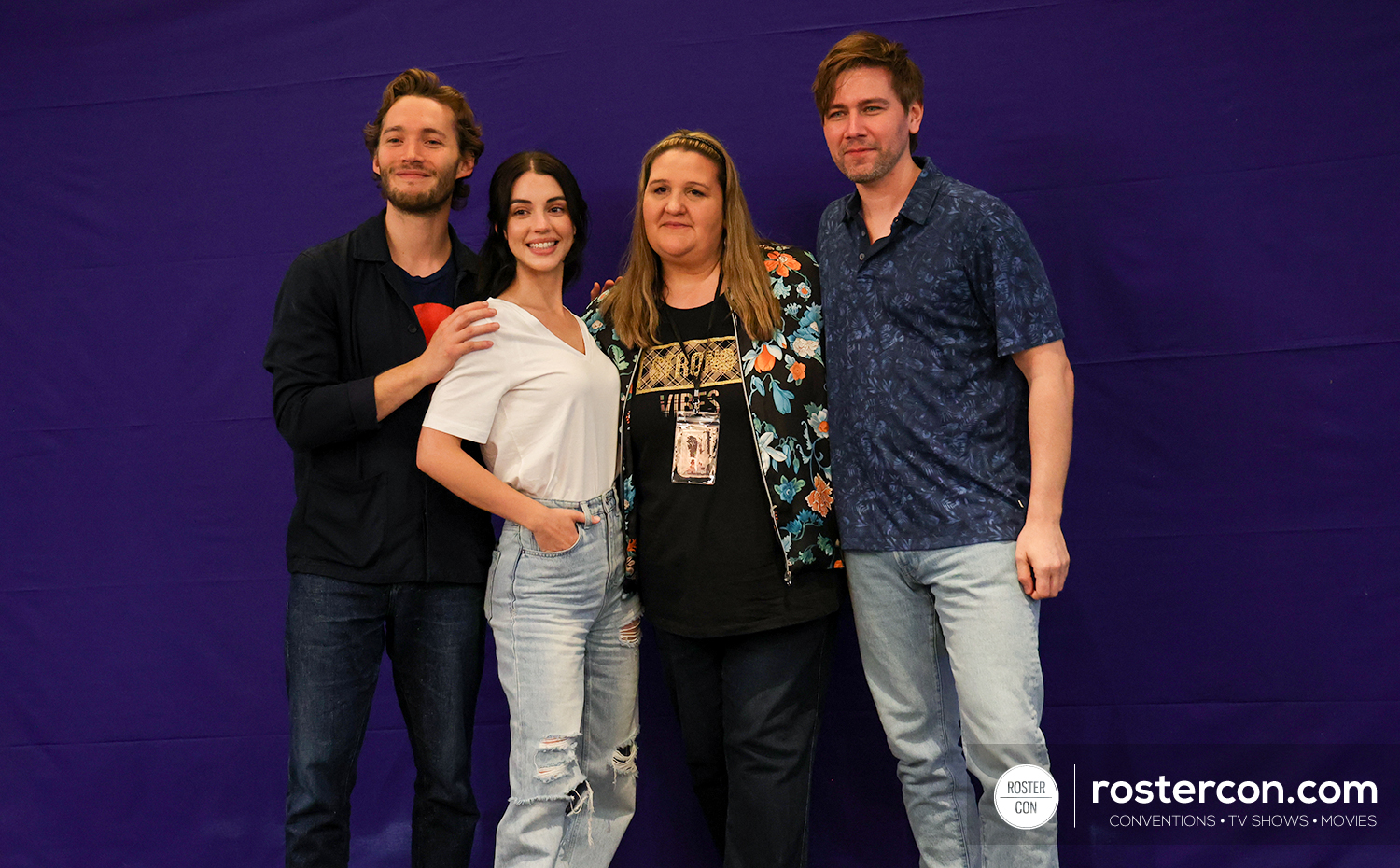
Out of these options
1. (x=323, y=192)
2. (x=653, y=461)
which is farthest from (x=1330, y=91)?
(x=323, y=192)

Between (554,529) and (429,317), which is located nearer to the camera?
(554,529)

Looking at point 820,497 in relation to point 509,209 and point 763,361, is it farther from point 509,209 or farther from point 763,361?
point 509,209

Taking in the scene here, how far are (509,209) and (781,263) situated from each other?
22.5 inches

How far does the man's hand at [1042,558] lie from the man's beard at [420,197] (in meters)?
1.34

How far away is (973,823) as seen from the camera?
Answer: 1862 millimetres

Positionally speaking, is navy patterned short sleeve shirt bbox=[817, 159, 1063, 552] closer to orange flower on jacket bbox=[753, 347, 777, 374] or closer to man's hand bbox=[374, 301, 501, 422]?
orange flower on jacket bbox=[753, 347, 777, 374]

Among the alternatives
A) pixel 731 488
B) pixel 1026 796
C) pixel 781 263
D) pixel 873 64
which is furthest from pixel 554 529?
pixel 873 64

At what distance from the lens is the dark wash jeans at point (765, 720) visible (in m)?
1.80

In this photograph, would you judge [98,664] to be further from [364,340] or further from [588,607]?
[588,607]

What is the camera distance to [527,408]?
5.73 feet

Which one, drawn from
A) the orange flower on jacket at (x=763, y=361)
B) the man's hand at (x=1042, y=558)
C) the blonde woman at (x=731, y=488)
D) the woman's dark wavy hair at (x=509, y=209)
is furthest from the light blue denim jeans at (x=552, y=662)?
the man's hand at (x=1042, y=558)

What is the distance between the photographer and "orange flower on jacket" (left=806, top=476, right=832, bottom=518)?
184 cm

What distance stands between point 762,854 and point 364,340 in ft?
4.25

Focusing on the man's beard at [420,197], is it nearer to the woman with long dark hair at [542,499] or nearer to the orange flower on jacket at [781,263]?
the woman with long dark hair at [542,499]
